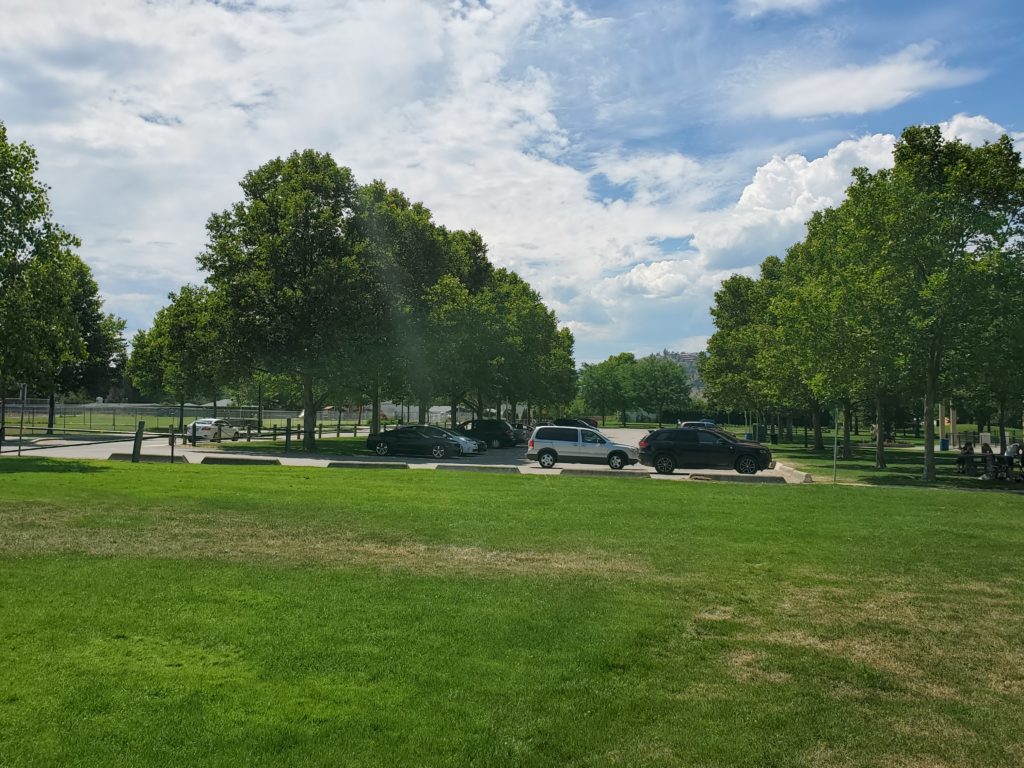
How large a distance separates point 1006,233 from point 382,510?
885 inches

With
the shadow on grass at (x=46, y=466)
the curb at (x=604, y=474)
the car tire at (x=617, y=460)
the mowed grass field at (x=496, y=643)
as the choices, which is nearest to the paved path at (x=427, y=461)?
the curb at (x=604, y=474)

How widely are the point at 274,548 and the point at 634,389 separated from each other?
116m

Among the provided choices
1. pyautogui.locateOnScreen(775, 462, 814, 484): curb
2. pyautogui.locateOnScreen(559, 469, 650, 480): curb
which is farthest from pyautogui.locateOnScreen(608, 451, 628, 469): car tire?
pyautogui.locateOnScreen(775, 462, 814, 484): curb

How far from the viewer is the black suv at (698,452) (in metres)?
28.0

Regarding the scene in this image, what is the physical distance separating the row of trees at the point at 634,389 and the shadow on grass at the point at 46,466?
9833 cm

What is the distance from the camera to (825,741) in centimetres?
468

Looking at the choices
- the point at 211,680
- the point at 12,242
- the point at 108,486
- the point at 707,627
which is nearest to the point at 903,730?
the point at 707,627

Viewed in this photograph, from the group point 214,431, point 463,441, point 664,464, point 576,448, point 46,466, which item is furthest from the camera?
point 214,431

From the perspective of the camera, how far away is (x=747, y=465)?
2797cm

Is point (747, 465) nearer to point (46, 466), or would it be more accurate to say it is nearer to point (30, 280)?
point (46, 466)

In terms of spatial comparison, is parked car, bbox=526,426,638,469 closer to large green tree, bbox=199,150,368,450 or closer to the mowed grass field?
large green tree, bbox=199,150,368,450

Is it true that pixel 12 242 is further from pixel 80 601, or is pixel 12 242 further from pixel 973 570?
pixel 973 570

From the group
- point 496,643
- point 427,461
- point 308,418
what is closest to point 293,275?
point 308,418

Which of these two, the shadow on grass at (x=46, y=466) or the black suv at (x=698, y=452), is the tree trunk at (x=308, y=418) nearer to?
the shadow on grass at (x=46, y=466)
